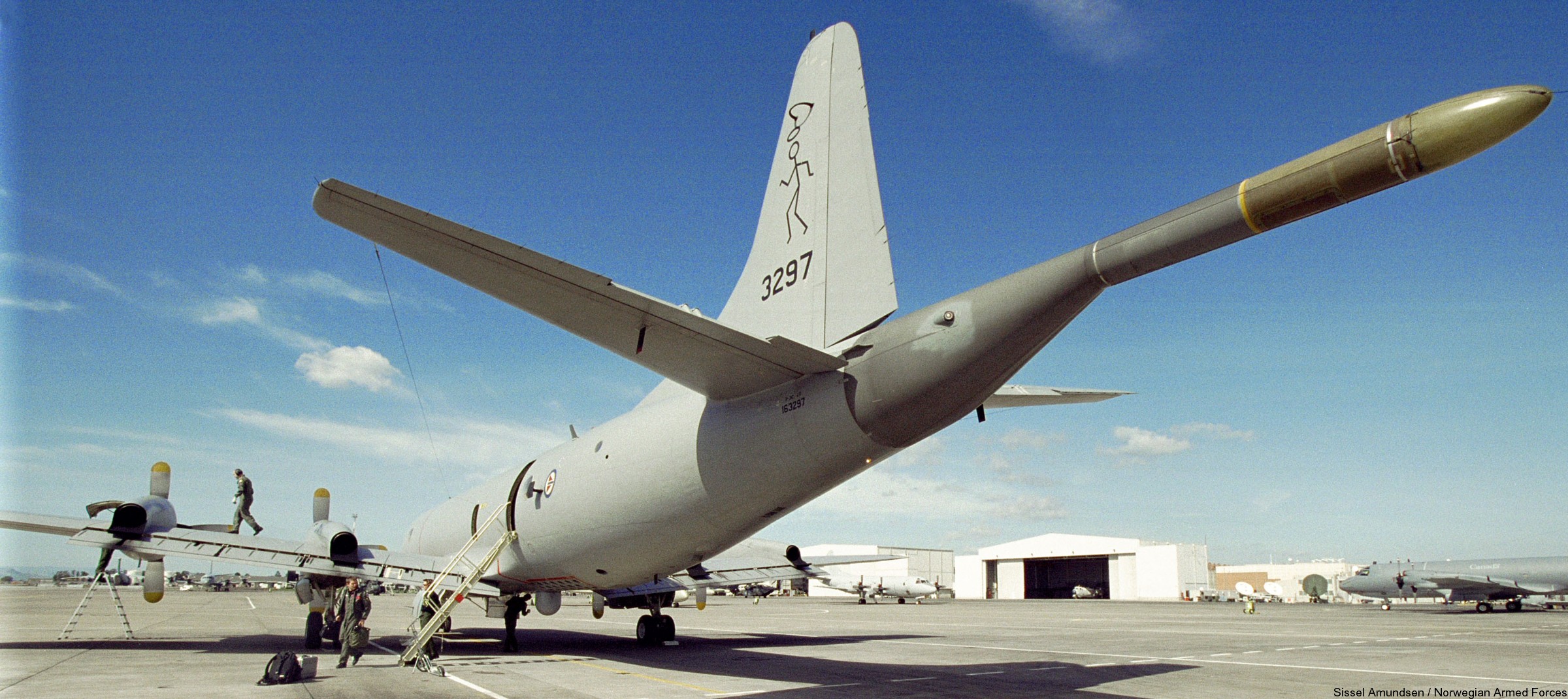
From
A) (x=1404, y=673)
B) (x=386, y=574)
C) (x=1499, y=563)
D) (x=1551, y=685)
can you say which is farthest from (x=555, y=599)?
(x=1499, y=563)

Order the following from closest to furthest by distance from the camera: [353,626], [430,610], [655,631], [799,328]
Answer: [799,328], [353,626], [430,610], [655,631]

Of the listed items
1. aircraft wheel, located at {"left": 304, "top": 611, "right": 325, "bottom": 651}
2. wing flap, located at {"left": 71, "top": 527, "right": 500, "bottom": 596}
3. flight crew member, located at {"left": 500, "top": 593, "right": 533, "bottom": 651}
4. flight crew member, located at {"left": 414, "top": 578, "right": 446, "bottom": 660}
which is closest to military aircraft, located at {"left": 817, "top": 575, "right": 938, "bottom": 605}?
flight crew member, located at {"left": 500, "top": 593, "right": 533, "bottom": 651}

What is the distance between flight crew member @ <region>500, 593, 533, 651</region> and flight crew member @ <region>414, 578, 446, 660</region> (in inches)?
67.7

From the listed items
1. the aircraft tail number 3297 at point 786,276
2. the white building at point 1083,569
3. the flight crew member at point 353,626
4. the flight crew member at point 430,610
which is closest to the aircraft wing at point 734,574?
the flight crew member at point 430,610

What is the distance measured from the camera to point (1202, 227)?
18.4ft

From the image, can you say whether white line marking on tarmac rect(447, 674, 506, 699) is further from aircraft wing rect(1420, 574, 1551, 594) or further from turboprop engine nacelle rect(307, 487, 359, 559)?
aircraft wing rect(1420, 574, 1551, 594)

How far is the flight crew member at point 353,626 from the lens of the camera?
13.9 meters

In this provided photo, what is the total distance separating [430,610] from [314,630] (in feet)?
15.6

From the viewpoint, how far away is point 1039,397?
34.6 feet

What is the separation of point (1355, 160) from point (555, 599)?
538 inches

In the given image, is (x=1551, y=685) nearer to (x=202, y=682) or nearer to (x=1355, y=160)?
(x=1355, y=160)

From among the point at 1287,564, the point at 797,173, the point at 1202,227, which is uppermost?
the point at 797,173

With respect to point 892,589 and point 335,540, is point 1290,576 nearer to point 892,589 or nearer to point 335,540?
point 892,589

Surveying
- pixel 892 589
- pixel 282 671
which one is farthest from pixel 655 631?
pixel 892 589
